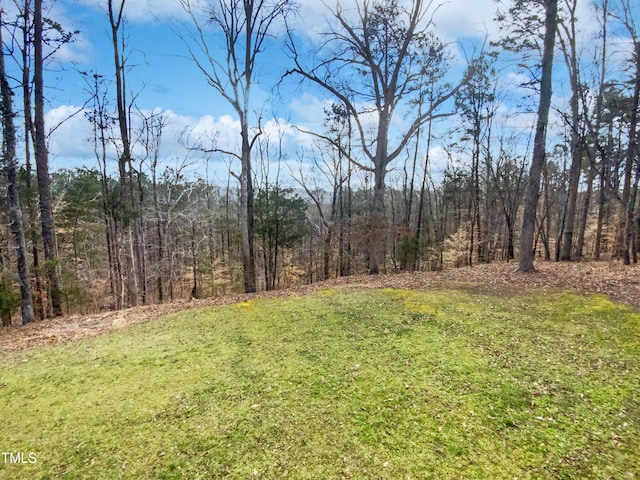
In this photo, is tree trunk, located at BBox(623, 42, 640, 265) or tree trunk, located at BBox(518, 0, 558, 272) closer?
tree trunk, located at BBox(518, 0, 558, 272)

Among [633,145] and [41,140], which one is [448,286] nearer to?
[633,145]

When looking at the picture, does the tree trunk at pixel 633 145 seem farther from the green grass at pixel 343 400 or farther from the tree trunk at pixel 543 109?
the green grass at pixel 343 400

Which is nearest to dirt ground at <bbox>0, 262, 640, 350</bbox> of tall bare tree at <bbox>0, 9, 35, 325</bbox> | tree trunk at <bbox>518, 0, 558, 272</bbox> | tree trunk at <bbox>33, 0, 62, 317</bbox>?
tree trunk at <bbox>518, 0, 558, 272</bbox>

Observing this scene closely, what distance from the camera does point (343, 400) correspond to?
2643 millimetres

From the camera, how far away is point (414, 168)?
18312 mm

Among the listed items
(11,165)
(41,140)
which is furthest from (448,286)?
(41,140)

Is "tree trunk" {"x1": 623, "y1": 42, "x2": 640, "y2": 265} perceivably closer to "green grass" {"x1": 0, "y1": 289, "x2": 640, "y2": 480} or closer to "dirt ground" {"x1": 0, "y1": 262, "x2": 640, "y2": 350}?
"dirt ground" {"x1": 0, "y1": 262, "x2": 640, "y2": 350}

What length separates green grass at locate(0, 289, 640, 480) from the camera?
2.00 m

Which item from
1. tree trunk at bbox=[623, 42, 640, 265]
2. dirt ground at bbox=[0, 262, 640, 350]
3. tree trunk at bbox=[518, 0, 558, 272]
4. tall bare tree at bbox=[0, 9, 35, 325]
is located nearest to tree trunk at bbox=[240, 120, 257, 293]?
dirt ground at bbox=[0, 262, 640, 350]

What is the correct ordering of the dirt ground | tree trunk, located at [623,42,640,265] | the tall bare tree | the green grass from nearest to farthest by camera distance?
the green grass < the dirt ground < the tall bare tree < tree trunk, located at [623,42,640,265]

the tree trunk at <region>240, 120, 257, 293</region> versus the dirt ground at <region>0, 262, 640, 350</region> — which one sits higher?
the tree trunk at <region>240, 120, 257, 293</region>

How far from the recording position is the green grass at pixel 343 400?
2.00 m

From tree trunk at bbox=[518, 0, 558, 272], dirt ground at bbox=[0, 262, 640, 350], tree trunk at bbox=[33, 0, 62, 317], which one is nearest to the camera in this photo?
dirt ground at bbox=[0, 262, 640, 350]

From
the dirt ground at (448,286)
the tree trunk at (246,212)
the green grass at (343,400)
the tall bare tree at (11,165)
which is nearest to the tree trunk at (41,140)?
the tall bare tree at (11,165)
